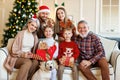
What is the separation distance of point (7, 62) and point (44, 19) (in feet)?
3.18

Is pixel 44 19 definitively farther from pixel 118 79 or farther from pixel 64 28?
pixel 118 79

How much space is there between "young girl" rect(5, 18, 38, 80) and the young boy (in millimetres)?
437

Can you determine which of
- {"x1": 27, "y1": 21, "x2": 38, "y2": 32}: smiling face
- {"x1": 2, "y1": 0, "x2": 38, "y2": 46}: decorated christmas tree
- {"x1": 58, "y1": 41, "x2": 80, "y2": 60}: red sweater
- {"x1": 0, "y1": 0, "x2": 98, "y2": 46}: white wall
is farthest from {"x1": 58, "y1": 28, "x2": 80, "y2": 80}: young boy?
{"x1": 0, "y1": 0, "x2": 98, "y2": 46}: white wall

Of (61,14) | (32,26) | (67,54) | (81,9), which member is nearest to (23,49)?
(32,26)

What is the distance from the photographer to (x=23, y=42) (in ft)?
11.1

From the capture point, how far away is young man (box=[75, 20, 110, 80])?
3.22 m

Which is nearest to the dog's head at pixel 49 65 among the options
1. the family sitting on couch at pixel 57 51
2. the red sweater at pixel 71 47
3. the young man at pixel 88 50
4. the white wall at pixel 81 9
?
the family sitting on couch at pixel 57 51

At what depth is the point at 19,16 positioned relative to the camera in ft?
20.2

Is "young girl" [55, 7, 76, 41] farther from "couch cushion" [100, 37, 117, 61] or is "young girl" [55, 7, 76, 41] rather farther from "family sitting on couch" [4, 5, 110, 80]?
"couch cushion" [100, 37, 117, 61]

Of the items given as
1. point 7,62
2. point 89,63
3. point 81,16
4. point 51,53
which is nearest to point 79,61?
point 89,63

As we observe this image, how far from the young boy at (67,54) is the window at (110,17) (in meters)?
3.63

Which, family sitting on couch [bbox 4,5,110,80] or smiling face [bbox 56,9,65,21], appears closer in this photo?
family sitting on couch [bbox 4,5,110,80]

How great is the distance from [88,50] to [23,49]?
39.1 inches

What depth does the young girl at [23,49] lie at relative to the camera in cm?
316
